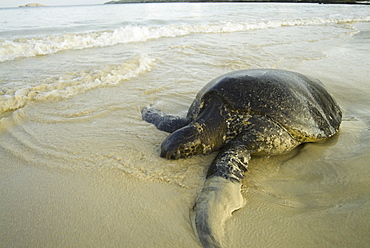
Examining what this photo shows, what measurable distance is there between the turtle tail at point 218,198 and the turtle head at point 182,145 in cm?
26

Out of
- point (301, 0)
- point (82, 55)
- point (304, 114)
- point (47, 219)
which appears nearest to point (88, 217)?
point (47, 219)

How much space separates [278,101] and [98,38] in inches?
299

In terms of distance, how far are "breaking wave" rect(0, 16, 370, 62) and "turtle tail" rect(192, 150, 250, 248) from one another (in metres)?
6.19

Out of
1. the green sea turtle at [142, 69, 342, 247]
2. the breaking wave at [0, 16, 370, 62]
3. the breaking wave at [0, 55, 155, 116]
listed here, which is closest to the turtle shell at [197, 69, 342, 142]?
the green sea turtle at [142, 69, 342, 247]

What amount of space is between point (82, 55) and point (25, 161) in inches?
198

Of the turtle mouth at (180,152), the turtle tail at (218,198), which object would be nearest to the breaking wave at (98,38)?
the turtle mouth at (180,152)

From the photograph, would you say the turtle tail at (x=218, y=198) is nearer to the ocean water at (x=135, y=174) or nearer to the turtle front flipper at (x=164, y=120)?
the ocean water at (x=135, y=174)

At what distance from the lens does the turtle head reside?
7.45 feet

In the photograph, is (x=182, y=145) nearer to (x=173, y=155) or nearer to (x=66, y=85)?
(x=173, y=155)

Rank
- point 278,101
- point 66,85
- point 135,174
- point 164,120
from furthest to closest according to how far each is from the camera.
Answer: point 66,85
point 164,120
point 278,101
point 135,174

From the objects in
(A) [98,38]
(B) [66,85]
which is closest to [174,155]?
(B) [66,85]

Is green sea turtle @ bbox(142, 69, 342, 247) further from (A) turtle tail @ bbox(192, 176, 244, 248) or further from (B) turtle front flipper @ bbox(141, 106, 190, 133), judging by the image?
(B) turtle front flipper @ bbox(141, 106, 190, 133)

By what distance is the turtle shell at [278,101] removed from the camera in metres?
2.37

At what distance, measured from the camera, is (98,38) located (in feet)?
27.5
